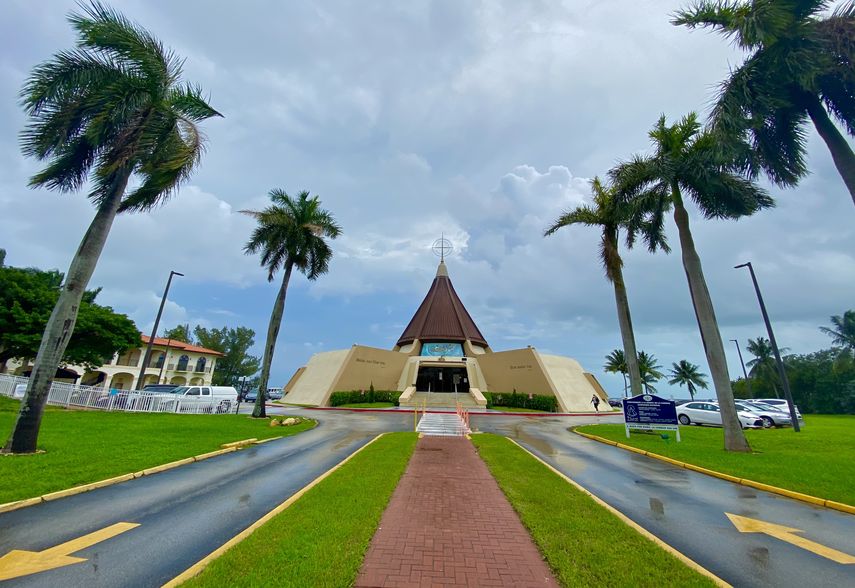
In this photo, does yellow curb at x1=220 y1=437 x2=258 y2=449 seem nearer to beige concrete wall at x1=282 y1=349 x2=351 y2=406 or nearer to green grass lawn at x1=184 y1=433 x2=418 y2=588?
green grass lawn at x1=184 y1=433 x2=418 y2=588

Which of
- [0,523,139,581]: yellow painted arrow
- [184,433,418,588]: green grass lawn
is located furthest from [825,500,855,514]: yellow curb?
[0,523,139,581]: yellow painted arrow

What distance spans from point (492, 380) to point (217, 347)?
51179 mm

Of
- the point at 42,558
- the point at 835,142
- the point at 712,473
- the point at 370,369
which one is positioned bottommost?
the point at 42,558

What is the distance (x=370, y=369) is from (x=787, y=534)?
124 feet

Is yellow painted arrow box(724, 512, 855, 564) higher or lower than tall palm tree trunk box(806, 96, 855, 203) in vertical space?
lower

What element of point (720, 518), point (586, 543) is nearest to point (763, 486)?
point (720, 518)

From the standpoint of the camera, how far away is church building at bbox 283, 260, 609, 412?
37.5m

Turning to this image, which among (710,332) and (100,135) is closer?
(100,135)

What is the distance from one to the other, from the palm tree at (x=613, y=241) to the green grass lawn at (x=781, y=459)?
3.41 meters

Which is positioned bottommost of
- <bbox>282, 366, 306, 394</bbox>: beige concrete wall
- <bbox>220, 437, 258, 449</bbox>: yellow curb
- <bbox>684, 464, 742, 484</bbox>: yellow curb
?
<bbox>684, 464, 742, 484</bbox>: yellow curb

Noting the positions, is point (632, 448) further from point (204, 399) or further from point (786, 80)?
point (204, 399)

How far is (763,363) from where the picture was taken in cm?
5534

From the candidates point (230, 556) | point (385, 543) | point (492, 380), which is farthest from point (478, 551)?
point (492, 380)

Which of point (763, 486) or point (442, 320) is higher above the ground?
point (442, 320)
